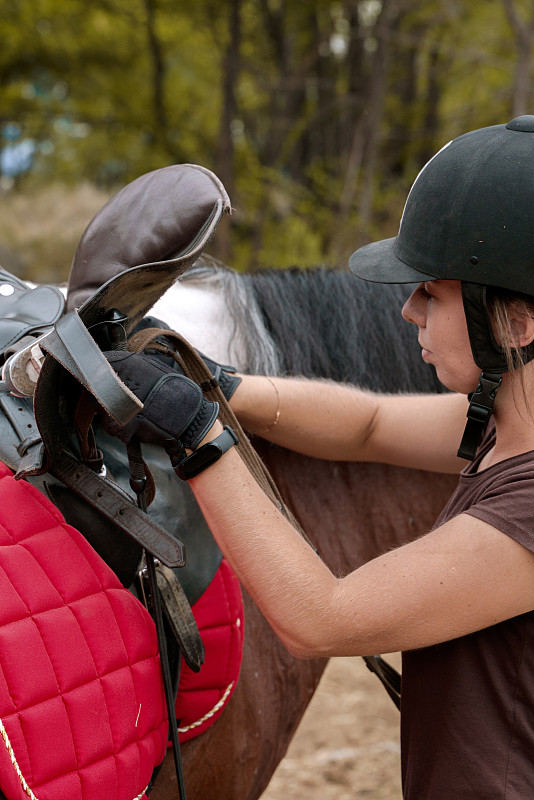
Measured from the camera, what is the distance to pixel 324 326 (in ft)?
5.33

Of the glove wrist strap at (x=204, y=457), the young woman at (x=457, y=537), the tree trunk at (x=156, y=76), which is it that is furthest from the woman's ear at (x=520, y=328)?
the tree trunk at (x=156, y=76)

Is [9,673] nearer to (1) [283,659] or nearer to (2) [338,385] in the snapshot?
(1) [283,659]

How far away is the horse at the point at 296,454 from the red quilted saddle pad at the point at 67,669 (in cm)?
30

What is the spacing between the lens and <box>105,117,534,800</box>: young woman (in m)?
0.96

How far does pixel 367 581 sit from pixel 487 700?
9.7 inches

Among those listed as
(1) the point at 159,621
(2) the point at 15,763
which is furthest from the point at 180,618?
(2) the point at 15,763

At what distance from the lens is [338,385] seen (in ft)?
4.94

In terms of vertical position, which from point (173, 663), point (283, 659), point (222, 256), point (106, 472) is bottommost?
point (222, 256)

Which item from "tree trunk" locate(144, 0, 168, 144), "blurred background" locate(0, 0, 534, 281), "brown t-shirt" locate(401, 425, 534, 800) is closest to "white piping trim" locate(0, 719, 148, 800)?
"brown t-shirt" locate(401, 425, 534, 800)

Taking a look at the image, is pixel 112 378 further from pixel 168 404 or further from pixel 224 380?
pixel 224 380

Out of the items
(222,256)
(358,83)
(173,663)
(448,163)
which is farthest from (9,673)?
(358,83)

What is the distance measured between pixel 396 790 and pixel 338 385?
83.2 inches

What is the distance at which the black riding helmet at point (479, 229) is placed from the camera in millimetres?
1021

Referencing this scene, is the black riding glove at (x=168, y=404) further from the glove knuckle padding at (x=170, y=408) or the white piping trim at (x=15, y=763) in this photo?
the white piping trim at (x=15, y=763)
